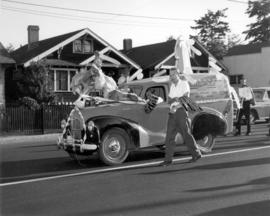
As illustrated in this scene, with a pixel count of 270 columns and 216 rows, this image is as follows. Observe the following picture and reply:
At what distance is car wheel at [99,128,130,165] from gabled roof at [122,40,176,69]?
24.8 m

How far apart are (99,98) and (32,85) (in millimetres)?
16798

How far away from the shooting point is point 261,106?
72.3 feet

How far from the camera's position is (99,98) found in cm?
1019

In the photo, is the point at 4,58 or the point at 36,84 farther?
the point at 4,58

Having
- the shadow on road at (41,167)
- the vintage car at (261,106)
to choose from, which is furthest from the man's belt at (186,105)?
the vintage car at (261,106)

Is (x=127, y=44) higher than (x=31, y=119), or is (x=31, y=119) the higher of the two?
(x=127, y=44)

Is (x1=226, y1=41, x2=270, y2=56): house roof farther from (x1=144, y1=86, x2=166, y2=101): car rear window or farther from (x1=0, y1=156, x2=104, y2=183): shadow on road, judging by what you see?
(x1=0, y1=156, x2=104, y2=183): shadow on road

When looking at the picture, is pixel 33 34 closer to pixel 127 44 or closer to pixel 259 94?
pixel 127 44

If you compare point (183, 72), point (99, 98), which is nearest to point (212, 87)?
point (183, 72)

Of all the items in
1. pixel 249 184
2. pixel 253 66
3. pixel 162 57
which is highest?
pixel 162 57

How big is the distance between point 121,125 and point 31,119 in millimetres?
11905

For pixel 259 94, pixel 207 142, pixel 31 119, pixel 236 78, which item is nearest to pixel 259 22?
pixel 236 78

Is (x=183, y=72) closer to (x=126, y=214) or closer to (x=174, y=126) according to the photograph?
(x=174, y=126)

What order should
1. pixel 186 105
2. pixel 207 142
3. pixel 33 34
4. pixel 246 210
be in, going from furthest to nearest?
pixel 33 34
pixel 207 142
pixel 186 105
pixel 246 210
